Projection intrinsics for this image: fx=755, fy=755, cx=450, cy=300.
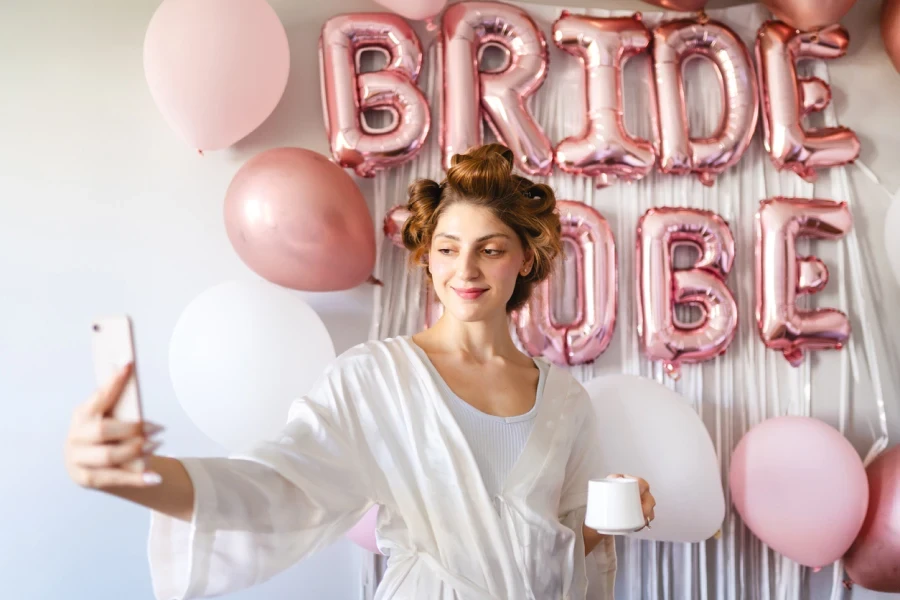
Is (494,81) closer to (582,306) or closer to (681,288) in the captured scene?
(582,306)

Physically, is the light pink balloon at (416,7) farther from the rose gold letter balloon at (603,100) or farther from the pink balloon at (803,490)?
the pink balloon at (803,490)

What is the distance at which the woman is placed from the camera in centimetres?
100

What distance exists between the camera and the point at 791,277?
2.04 metres

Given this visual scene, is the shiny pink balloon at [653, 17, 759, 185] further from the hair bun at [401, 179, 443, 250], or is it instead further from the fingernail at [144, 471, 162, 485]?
the fingernail at [144, 471, 162, 485]

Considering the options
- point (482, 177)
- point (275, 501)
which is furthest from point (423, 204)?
point (275, 501)

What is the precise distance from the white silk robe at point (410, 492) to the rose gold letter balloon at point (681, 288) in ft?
2.28

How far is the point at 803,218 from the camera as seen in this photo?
207 centimetres

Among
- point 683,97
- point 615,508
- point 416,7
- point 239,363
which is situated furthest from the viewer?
point 683,97

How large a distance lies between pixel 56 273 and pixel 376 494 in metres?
1.17

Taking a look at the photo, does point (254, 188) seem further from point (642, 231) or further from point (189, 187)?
point (642, 231)

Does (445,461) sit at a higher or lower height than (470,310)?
lower

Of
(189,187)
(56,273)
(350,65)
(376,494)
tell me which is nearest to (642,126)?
(350,65)

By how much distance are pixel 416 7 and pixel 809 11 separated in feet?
3.43

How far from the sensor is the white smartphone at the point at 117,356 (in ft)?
2.55
